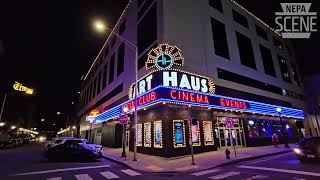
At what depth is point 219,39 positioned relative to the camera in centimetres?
2509

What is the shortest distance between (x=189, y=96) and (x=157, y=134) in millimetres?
4528

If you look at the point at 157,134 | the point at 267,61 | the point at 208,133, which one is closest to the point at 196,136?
the point at 208,133

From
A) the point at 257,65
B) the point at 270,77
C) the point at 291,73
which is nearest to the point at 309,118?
the point at 291,73

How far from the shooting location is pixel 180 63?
18.5m

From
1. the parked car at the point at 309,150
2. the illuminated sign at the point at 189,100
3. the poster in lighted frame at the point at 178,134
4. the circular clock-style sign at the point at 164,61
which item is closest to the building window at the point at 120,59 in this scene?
the illuminated sign at the point at 189,100

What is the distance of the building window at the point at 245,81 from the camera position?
78.8 ft

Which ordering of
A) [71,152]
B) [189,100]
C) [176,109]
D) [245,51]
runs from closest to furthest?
[71,152] → [189,100] → [176,109] → [245,51]

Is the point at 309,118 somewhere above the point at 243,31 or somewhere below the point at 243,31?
below

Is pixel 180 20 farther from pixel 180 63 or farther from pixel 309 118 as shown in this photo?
pixel 309 118

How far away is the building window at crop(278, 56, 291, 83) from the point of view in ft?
120

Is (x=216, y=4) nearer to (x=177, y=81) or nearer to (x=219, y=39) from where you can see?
(x=219, y=39)

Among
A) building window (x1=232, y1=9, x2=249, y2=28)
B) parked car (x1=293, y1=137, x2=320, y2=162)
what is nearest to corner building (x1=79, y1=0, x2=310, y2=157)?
building window (x1=232, y1=9, x2=249, y2=28)

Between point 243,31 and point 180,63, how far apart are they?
55.8 ft

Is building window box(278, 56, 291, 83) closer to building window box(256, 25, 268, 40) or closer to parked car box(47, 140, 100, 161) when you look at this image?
building window box(256, 25, 268, 40)
